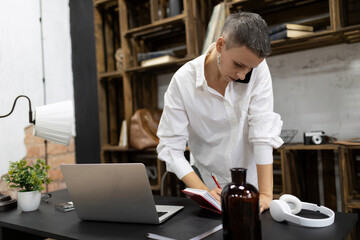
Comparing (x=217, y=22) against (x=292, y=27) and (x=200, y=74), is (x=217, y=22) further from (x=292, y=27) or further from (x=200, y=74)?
(x=200, y=74)

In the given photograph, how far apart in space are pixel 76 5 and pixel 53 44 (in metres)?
0.44

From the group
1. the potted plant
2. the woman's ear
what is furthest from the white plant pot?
the woman's ear

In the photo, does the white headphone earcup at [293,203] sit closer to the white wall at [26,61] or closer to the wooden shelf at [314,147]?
the wooden shelf at [314,147]

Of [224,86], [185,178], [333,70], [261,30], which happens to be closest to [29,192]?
[185,178]

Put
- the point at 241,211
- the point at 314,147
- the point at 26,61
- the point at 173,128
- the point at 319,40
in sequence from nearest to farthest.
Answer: the point at 241,211
the point at 173,128
the point at 314,147
the point at 319,40
the point at 26,61

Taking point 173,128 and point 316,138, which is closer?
point 173,128

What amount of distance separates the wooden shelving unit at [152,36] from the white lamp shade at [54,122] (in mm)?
1166

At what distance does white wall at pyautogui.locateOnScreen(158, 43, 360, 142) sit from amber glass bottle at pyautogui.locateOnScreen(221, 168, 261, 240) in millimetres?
1608

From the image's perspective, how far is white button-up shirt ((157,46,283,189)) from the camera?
1.37 meters

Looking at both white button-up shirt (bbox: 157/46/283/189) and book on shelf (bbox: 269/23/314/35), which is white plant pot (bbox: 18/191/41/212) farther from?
book on shelf (bbox: 269/23/314/35)

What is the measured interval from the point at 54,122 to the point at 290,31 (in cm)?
142

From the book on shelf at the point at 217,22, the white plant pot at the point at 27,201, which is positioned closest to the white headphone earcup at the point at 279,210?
the white plant pot at the point at 27,201

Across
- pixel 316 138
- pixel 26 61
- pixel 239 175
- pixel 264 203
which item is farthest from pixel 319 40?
pixel 26 61

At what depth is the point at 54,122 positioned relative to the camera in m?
1.28
